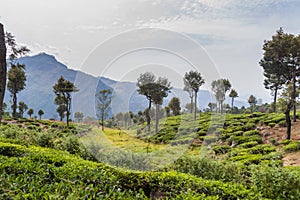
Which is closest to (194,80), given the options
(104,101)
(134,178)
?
(104,101)

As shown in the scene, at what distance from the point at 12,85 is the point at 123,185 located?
31413 mm

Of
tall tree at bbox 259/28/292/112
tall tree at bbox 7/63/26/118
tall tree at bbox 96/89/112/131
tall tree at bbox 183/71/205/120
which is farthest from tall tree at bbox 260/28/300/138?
tall tree at bbox 7/63/26/118

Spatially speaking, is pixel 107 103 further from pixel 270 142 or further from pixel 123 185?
pixel 270 142

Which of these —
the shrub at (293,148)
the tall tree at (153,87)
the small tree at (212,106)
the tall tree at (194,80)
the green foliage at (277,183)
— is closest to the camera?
the green foliage at (277,183)

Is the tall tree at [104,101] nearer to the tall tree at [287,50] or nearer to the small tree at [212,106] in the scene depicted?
the small tree at [212,106]

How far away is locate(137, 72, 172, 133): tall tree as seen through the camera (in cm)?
542

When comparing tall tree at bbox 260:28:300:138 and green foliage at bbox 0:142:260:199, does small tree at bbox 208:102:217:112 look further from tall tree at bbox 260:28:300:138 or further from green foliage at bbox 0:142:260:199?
tall tree at bbox 260:28:300:138

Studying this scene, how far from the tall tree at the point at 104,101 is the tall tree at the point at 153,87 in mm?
720

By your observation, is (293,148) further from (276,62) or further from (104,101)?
(276,62)

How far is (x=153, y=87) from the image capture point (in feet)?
19.5

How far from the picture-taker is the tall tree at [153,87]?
17.8 feet

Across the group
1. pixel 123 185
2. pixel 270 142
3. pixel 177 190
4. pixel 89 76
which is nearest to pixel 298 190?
pixel 177 190

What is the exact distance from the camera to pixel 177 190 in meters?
3.18

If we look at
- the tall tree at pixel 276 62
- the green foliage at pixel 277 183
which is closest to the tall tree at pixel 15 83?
the tall tree at pixel 276 62
